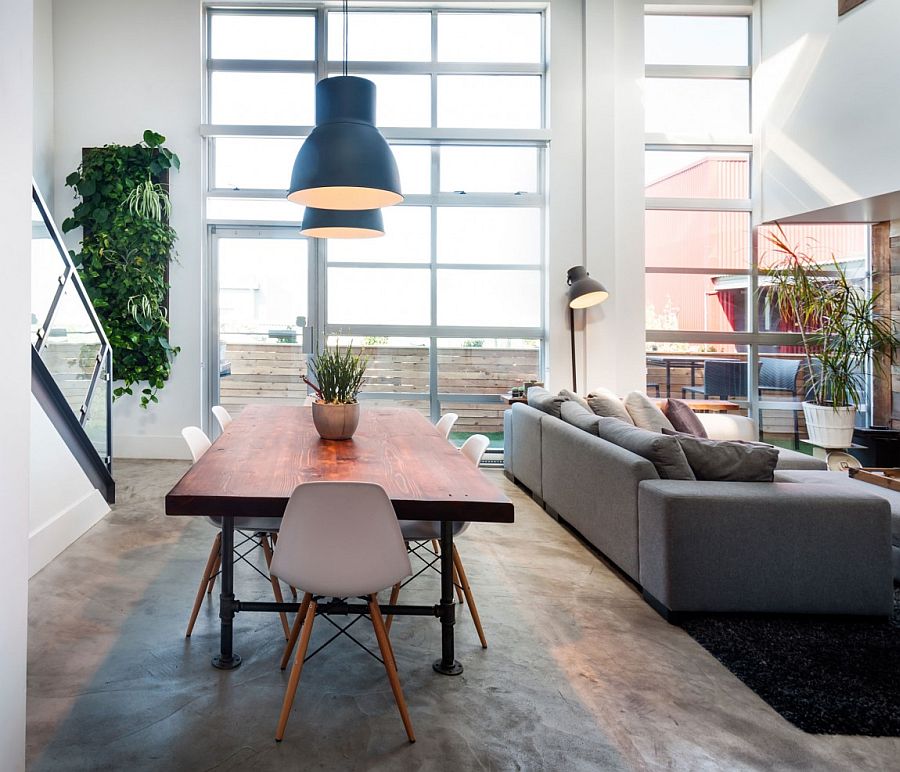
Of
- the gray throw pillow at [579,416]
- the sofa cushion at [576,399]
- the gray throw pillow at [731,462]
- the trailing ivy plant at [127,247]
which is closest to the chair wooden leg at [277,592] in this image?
the gray throw pillow at [731,462]

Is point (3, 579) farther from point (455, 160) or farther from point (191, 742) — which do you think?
point (455, 160)

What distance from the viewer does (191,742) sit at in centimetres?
202

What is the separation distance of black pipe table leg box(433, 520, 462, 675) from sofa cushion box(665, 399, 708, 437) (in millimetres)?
3190

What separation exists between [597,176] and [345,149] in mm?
4220

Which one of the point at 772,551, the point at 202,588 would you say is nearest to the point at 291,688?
the point at 202,588

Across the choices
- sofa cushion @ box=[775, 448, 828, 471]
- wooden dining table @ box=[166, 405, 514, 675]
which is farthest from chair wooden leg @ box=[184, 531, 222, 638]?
sofa cushion @ box=[775, 448, 828, 471]

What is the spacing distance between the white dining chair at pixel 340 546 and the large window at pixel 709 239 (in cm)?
524

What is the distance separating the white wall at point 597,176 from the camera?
659 cm

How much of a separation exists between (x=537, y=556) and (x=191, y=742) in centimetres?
224

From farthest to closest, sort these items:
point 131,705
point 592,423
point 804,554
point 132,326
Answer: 1. point 132,326
2. point 592,423
3. point 804,554
4. point 131,705

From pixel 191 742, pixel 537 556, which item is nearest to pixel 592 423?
pixel 537 556

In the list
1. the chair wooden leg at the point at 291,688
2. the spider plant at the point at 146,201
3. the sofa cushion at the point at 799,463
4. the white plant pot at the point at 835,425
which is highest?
the spider plant at the point at 146,201

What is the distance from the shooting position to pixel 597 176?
6.58 meters

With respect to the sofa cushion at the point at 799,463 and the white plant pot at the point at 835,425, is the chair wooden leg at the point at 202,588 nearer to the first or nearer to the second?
the sofa cushion at the point at 799,463
